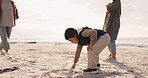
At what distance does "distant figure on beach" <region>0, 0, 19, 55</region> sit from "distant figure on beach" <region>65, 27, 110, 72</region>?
3357 mm

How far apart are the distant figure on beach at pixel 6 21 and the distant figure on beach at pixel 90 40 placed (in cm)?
336

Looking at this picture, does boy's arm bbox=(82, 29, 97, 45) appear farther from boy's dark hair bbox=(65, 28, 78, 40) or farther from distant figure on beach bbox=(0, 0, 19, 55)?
distant figure on beach bbox=(0, 0, 19, 55)

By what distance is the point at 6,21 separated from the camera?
8523 millimetres

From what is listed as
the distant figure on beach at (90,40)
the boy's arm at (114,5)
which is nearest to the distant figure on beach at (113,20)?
the boy's arm at (114,5)

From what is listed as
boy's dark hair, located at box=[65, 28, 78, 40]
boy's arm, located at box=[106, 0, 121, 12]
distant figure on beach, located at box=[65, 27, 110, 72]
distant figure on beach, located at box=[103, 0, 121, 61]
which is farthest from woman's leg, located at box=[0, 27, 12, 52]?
boy's dark hair, located at box=[65, 28, 78, 40]

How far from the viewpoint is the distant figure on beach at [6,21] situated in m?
8.45

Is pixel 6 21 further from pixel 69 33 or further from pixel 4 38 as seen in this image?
pixel 69 33

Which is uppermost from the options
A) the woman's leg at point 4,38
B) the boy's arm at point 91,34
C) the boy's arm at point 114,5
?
the boy's arm at point 114,5

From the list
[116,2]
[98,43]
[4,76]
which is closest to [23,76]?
[4,76]

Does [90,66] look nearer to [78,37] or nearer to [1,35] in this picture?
[78,37]

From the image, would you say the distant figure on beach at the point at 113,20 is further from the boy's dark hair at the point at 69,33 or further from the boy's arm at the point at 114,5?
the boy's dark hair at the point at 69,33

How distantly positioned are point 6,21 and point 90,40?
12.2 feet

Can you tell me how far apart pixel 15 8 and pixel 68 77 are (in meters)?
4.60

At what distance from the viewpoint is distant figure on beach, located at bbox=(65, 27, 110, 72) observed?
5.50m
